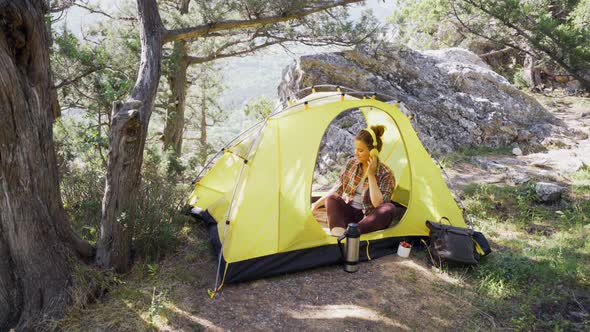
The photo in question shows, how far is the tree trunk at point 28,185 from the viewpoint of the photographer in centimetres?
271

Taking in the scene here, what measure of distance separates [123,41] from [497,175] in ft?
22.9

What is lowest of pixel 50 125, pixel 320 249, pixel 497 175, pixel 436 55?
pixel 320 249

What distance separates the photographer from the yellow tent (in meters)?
3.74

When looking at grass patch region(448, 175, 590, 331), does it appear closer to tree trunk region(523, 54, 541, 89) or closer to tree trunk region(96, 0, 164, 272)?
tree trunk region(96, 0, 164, 272)

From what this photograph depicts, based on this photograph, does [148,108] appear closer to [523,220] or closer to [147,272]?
[147,272]

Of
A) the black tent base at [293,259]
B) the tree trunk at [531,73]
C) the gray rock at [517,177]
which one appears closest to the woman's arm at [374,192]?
the black tent base at [293,259]

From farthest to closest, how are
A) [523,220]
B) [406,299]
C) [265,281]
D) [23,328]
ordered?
[523,220] → [265,281] → [406,299] → [23,328]

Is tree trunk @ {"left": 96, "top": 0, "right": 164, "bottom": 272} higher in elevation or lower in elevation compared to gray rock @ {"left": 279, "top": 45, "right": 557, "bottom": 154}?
lower

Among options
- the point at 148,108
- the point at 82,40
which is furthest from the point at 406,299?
the point at 82,40

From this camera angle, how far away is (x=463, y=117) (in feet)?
26.6

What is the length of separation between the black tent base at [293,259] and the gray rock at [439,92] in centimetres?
385

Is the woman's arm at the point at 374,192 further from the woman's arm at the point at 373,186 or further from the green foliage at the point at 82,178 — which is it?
the green foliage at the point at 82,178

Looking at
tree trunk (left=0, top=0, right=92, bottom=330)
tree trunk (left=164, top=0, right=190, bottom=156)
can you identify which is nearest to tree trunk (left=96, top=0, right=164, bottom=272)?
tree trunk (left=0, top=0, right=92, bottom=330)

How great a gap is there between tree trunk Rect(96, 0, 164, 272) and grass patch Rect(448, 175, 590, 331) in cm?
307
